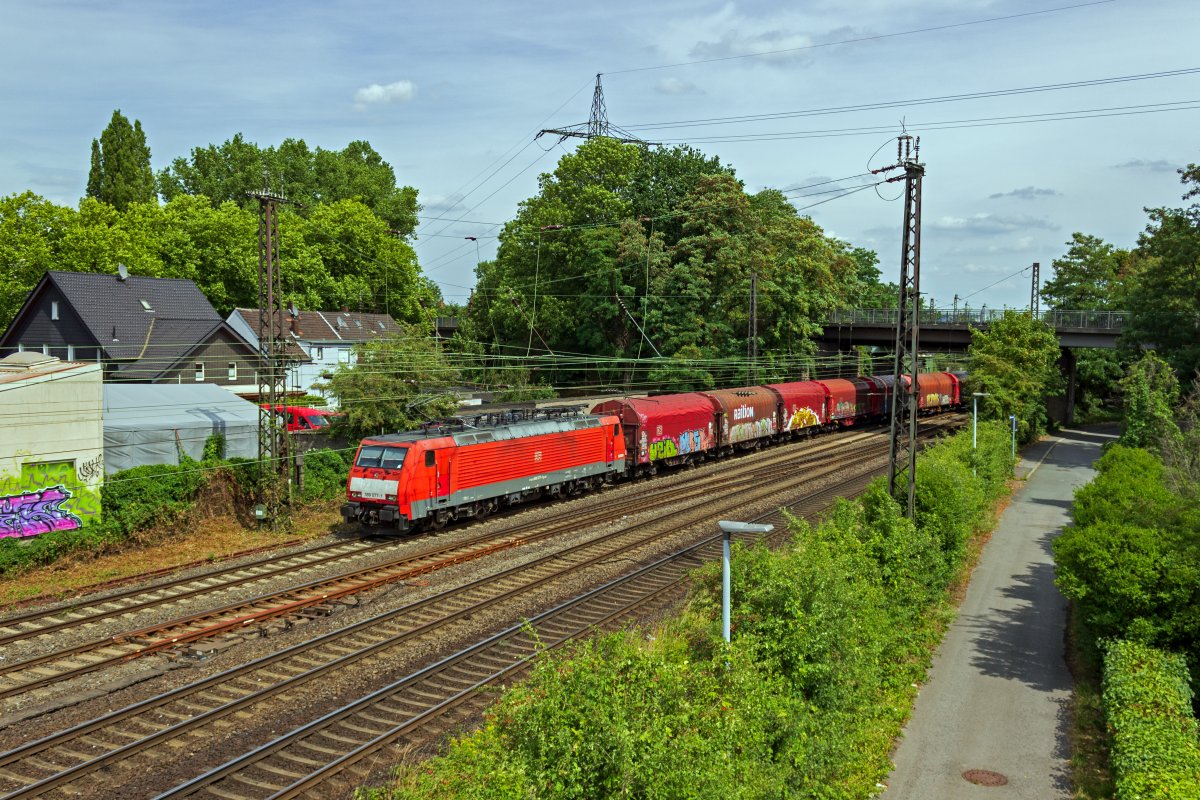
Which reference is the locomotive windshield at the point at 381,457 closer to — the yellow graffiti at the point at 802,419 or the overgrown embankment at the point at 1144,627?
the overgrown embankment at the point at 1144,627

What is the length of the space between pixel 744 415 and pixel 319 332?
101ft

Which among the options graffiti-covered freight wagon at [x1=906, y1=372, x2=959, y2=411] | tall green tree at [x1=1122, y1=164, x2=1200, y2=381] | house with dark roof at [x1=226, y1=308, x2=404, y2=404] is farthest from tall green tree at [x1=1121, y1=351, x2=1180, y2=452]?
house with dark roof at [x1=226, y1=308, x2=404, y2=404]

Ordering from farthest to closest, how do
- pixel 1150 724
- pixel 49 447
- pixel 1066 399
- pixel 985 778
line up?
pixel 1066 399
pixel 49 447
pixel 1150 724
pixel 985 778

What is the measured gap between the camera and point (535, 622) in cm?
1806

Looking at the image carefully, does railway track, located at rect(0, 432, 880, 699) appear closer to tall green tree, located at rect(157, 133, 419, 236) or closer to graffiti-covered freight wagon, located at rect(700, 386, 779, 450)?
graffiti-covered freight wagon, located at rect(700, 386, 779, 450)

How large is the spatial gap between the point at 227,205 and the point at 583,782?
60.1 metres

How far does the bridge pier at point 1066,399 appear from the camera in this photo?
63.8 metres

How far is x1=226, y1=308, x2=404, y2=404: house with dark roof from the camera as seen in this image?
55.7 meters

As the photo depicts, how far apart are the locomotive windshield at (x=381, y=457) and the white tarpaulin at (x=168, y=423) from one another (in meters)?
7.54

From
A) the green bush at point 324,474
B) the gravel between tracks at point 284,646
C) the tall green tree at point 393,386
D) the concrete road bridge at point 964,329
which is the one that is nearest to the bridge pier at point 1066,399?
the concrete road bridge at point 964,329

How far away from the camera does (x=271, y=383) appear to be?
25234 millimetres

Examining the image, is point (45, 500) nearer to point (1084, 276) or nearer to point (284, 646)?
point (284, 646)

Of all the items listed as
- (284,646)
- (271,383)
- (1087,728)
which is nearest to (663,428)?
(271,383)

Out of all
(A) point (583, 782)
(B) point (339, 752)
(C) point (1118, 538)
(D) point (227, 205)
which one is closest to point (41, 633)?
(B) point (339, 752)
